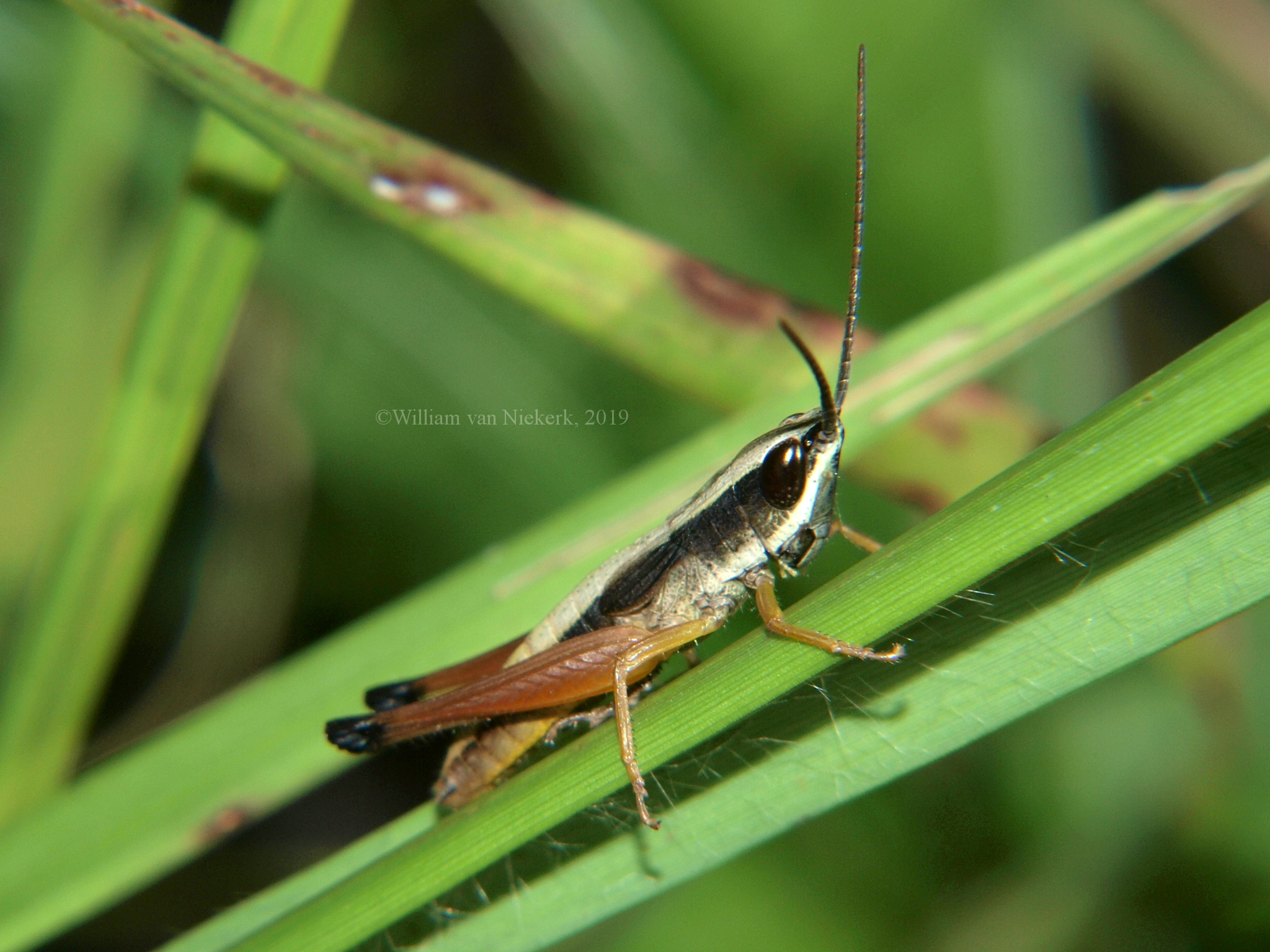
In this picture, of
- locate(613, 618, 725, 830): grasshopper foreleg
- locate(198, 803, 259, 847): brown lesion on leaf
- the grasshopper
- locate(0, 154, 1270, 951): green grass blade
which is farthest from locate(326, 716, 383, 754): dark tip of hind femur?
locate(613, 618, 725, 830): grasshopper foreleg

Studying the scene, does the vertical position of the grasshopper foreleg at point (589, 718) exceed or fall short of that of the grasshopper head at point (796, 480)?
it falls short

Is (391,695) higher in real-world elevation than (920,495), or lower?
lower

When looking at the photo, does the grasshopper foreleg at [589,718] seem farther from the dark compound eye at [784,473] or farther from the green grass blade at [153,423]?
the green grass blade at [153,423]

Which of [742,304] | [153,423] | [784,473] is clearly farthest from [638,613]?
[153,423]

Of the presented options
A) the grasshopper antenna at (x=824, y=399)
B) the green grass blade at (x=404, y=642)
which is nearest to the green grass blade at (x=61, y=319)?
the green grass blade at (x=404, y=642)

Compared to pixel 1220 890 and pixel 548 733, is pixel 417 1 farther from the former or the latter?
pixel 1220 890

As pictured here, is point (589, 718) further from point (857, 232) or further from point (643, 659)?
point (857, 232)
